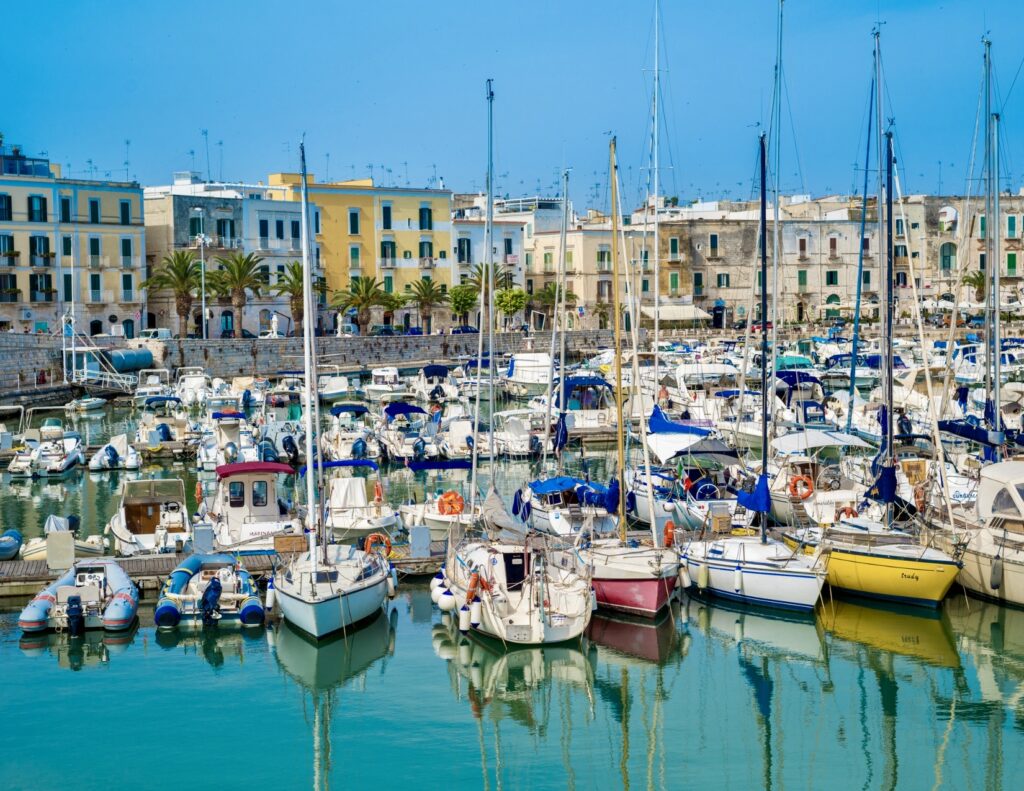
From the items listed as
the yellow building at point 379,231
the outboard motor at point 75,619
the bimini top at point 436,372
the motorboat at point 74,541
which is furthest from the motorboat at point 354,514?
the yellow building at point 379,231

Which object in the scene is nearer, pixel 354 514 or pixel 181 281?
pixel 354 514

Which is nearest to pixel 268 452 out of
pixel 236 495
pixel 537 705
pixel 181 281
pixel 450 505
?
pixel 236 495

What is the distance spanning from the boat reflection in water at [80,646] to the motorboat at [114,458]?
18.4 m

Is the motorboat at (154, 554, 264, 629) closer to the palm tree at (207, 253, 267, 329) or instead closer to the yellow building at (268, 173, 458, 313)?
the palm tree at (207, 253, 267, 329)

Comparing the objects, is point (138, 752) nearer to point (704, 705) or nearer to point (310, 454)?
point (310, 454)

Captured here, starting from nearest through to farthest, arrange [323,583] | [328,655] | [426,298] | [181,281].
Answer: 1. [328,655]
2. [323,583]
3. [181,281]
4. [426,298]

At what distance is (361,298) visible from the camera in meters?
73.4

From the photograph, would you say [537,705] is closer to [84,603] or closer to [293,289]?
[84,603]

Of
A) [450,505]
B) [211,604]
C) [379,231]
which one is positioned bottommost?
[211,604]

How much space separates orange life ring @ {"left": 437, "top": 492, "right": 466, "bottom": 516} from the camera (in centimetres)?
2730

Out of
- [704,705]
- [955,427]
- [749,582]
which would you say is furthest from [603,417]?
[704,705]

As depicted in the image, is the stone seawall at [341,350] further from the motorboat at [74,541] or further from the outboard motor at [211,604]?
the outboard motor at [211,604]

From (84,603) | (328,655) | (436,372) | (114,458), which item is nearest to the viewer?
(328,655)

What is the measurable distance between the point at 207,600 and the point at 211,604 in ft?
0.32
